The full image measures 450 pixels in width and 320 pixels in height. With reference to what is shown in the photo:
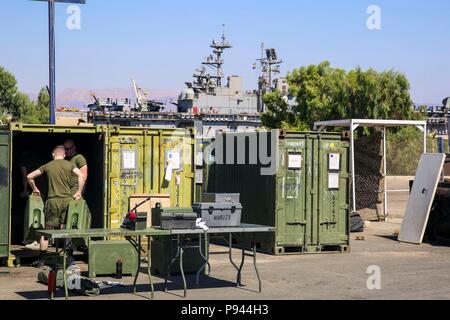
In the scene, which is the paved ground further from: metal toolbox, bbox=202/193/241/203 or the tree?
the tree

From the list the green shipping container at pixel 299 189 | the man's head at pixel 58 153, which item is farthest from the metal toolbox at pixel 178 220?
the green shipping container at pixel 299 189

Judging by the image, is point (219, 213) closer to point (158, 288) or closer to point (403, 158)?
point (158, 288)

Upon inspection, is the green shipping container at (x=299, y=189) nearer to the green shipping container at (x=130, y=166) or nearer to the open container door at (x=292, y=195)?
the open container door at (x=292, y=195)

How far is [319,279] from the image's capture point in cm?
1320

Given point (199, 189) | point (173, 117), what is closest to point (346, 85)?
point (199, 189)

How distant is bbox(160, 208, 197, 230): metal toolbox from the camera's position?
10.9m

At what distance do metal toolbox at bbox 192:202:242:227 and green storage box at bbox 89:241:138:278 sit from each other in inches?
104

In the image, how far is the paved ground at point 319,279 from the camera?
11.6 m

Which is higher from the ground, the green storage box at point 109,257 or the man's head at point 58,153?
the man's head at point 58,153

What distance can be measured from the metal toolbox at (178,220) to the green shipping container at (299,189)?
19.1ft

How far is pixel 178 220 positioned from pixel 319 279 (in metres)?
3.34

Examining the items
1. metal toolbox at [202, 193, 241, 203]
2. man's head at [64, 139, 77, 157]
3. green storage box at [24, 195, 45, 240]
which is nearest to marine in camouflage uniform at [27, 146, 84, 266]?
man's head at [64, 139, 77, 157]

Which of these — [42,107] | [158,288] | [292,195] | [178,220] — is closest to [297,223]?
[292,195]

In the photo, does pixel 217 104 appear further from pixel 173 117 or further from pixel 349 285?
pixel 349 285
